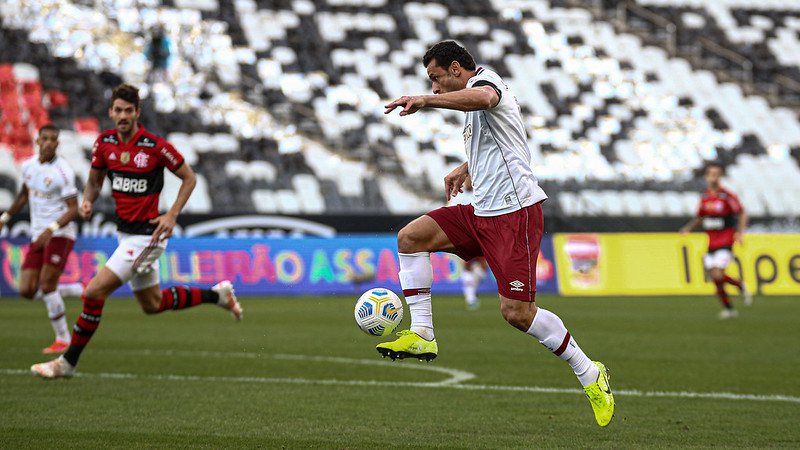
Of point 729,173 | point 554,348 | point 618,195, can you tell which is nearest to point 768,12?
point 729,173

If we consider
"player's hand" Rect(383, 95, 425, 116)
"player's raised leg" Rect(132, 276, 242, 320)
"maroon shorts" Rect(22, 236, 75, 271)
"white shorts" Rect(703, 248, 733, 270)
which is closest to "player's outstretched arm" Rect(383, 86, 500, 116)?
"player's hand" Rect(383, 95, 425, 116)

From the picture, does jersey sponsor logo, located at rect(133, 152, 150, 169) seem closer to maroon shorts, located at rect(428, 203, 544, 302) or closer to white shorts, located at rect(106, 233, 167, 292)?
white shorts, located at rect(106, 233, 167, 292)

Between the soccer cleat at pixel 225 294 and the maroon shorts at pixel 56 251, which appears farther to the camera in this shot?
the maroon shorts at pixel 56 251

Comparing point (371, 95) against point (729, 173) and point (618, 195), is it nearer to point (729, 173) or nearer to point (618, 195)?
point (618, 195)

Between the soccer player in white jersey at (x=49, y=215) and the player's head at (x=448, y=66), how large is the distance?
20.5 feet

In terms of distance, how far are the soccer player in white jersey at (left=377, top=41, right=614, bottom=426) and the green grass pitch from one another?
49 centimetres

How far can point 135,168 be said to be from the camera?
9.23 m

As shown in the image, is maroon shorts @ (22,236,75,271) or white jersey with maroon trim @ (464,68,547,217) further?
maroon shorts @ (22,236,75,271)

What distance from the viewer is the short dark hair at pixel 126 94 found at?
900 centimetres

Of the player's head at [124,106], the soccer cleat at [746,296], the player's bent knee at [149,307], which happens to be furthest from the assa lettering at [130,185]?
the soccer cleat at [746,296]

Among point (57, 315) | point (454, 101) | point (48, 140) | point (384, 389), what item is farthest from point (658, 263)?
point (454, 101)

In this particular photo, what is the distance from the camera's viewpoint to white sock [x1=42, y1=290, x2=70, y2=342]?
1191 centimetres

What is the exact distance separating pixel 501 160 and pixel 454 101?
83 centimetres

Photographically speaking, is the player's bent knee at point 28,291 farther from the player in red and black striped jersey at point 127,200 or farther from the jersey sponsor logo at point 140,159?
the jersey sponsor logo at point 140,159
